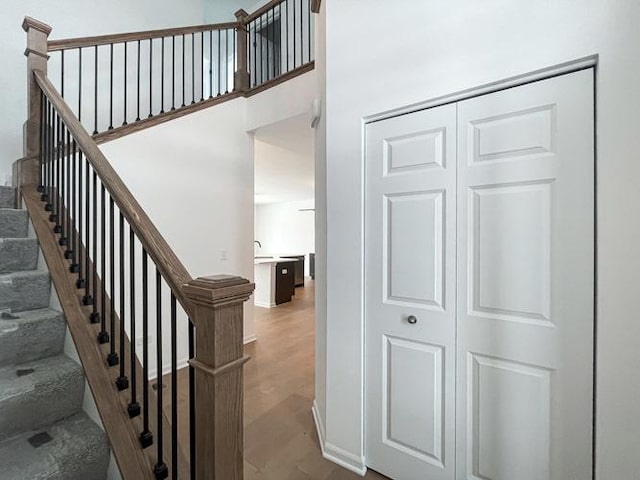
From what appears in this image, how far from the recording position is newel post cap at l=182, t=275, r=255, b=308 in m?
0.81

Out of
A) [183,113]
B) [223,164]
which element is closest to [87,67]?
[183,113]

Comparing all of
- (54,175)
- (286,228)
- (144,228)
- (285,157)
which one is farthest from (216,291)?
(286,228)

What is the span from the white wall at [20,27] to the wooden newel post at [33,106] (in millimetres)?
1061

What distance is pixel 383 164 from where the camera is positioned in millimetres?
1569

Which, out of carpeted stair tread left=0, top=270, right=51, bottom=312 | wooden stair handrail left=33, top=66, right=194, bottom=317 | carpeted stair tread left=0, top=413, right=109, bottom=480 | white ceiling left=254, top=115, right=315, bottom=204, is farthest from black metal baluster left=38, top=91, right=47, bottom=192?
white ceiling left=254, top=115, right=315, bottom=204

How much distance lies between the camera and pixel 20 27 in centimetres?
272

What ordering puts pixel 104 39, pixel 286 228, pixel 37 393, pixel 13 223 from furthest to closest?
1. pixel 286 228
2. pixel 104 39
3. pixel 13 223
4. pixel 37 393

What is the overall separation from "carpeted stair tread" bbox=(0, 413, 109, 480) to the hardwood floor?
0.51m

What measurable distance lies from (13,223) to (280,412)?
2038 millimetres

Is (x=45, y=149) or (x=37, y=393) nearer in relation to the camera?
(x=37, y=393)

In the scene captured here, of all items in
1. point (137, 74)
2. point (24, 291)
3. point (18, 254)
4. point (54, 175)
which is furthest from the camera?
point (137, 74)

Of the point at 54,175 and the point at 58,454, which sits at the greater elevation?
the point at 54,175

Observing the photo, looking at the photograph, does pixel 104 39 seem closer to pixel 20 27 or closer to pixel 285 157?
pixel 20 27

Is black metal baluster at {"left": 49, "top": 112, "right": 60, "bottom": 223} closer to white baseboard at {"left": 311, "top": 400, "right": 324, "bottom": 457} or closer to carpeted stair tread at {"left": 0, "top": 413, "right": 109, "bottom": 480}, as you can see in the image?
carpeted stair tread at {"left": 0, "top": 413, "right": 109, "bottom": 480}
